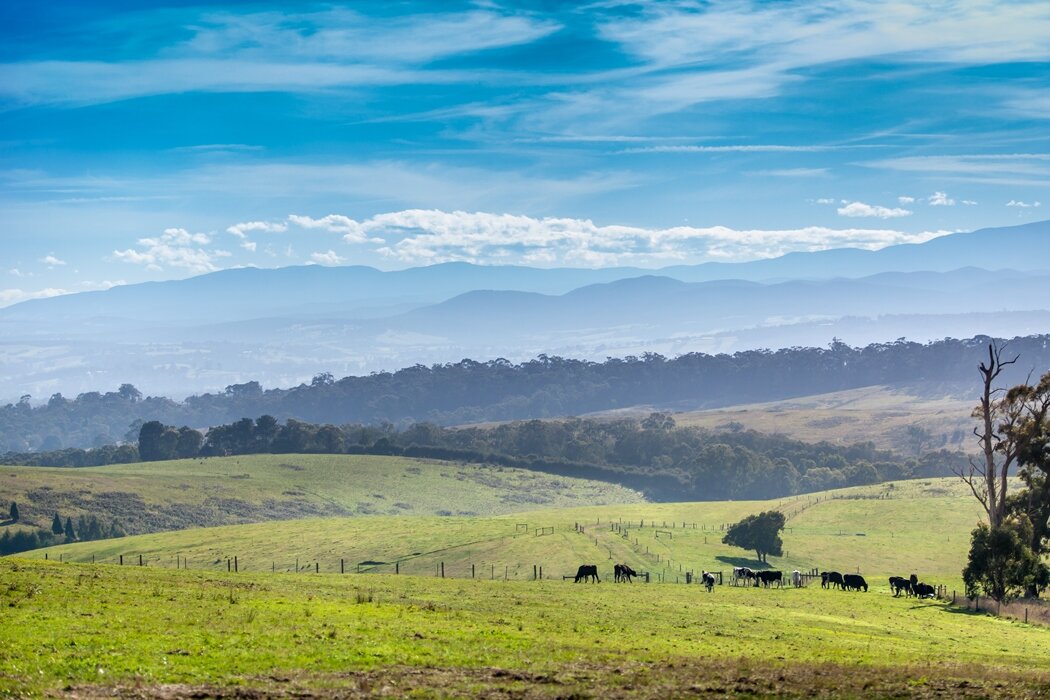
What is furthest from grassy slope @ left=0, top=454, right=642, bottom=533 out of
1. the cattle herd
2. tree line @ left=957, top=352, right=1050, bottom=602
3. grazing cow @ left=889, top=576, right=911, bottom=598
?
grazing cow @ left=889, top=576, right=911, bottom=598

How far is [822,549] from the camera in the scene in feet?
322

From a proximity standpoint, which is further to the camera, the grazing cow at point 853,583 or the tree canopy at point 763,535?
the tree canopy at point 763,535

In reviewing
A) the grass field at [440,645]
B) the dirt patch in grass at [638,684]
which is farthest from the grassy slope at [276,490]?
the dirt patch in grass at [638,684]

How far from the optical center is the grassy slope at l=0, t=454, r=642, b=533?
148 metres

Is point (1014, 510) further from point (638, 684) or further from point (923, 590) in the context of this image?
point (638, 684)

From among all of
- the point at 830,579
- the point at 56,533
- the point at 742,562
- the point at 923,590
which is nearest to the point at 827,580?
the point at 830,579

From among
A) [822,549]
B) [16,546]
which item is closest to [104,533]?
[16,546]

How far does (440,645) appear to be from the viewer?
105ft

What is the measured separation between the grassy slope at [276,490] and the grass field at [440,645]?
10657cm

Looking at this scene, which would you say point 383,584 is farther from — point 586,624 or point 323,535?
point 323,535

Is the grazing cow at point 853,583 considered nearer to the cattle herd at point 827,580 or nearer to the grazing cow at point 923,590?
the cattle herd at point 827,580

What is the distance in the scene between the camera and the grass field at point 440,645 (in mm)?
26500

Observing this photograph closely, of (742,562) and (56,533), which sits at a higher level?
(742,562)

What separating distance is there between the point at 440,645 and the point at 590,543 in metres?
60.8
